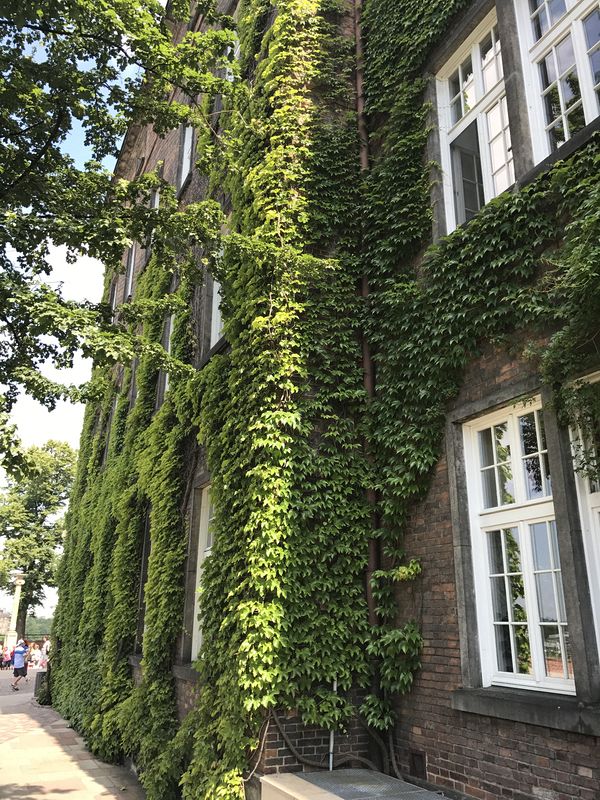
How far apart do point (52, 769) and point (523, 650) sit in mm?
8828

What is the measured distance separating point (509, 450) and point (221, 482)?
12.1 feet

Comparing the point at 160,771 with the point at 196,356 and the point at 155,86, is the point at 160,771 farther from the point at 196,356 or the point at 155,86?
the point at 155,86

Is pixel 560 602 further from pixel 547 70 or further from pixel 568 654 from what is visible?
pixel 547 70

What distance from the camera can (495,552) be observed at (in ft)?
19.8

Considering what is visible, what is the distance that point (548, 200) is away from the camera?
5734 mm

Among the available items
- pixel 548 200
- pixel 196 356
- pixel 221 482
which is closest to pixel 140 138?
pixel 196 356

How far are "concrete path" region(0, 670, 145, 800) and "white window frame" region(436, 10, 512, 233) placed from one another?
29.1 feet

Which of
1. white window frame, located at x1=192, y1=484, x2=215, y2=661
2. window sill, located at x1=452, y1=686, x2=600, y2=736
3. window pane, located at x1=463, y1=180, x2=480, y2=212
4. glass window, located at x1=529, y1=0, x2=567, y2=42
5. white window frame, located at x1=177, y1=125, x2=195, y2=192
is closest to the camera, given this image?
window sill, located at x1=452, y1=686, x2=600, y2=736

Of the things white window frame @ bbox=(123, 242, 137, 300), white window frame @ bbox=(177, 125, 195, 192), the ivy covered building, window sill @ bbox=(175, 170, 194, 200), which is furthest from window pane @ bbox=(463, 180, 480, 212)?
white window frame @ bbox=(123, 242, 137, 300)

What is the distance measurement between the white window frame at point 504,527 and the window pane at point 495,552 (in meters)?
0.05

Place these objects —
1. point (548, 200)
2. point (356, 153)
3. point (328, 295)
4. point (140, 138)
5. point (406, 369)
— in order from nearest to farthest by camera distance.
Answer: point (548, 200)
point (406, 369)
point (328, 295)
point (356, 153)
point (140, 138)

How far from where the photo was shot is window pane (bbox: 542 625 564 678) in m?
5.19

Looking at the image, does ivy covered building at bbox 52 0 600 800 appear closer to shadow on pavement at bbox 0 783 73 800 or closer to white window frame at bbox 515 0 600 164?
white window frame at bbox 515 0 600 164

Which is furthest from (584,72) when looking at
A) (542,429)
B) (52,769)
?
(52,769)
